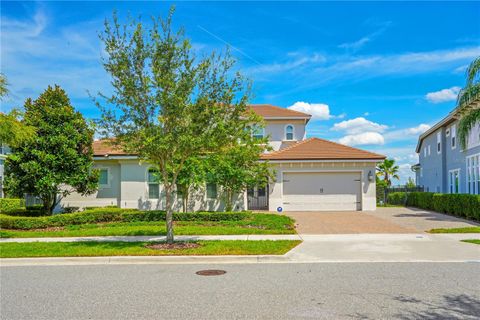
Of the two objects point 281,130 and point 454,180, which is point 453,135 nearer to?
point 454,180

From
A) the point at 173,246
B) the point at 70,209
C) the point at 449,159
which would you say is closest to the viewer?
the point at 173,246

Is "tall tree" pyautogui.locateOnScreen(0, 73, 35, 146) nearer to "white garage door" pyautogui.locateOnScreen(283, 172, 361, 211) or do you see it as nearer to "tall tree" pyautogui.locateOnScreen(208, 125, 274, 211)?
"tall tree" pyautogui.locateOnScreen(208, 125, 274, 211)

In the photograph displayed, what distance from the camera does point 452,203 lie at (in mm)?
23281

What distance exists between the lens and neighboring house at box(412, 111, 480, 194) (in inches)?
985

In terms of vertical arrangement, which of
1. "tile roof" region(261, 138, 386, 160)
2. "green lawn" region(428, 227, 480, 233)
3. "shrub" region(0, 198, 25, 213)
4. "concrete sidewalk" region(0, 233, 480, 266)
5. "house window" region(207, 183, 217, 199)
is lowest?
"concrete sidewalk" region(0, 233, 480, 266)

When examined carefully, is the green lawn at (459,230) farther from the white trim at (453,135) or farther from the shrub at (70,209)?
the shrub at (70,209)

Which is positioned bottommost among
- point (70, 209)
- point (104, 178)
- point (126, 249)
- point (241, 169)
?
point (126, 249)

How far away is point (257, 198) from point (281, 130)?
565cm

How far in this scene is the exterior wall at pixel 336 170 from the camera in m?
25.4

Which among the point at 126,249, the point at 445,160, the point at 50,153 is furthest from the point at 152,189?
the point at 445,160

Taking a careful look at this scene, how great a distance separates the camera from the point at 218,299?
24.0 feet

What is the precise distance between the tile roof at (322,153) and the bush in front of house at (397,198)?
11373 millimetres

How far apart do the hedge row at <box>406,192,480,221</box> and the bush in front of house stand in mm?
3092

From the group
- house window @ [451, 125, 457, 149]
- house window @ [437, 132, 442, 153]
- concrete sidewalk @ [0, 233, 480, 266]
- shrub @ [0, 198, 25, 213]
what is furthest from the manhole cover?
house window @ [437, 132, 442, 153]
